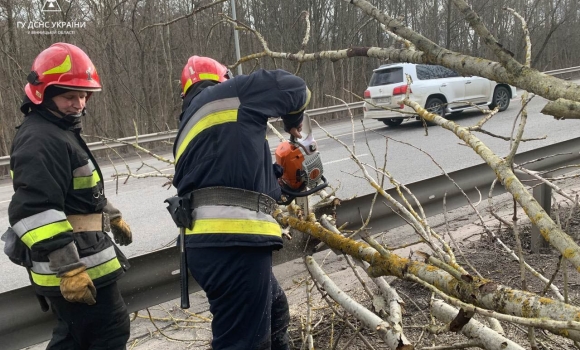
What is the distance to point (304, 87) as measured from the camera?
249 cm

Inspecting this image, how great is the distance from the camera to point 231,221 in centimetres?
236

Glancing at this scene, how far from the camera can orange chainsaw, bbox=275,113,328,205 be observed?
2.78m

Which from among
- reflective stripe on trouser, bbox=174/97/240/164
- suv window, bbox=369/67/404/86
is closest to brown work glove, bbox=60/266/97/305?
reflective stripe on trouser, bbox=174/97/240/164

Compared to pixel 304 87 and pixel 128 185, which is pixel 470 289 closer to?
pixel 304 87

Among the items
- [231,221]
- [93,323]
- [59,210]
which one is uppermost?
[59,210]

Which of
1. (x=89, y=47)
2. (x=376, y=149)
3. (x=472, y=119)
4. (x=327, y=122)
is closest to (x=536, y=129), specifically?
(x=472, y=119)

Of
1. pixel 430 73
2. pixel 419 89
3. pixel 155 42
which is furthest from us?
pixel 155 42

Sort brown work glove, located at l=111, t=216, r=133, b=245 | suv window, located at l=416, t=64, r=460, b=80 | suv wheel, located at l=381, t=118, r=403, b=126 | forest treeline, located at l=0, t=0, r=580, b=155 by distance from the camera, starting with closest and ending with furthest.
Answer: brown work glove, located at l=111, t=216, r=133, b=245 < suv window, located at l=416, t=64, r=460, b=80 < suv wheel, located at l=381, t=118, r=403, b=126 < forest treeline, located at l=0, t=0, r=580, b=155

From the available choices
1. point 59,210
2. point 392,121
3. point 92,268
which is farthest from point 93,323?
point 392,121

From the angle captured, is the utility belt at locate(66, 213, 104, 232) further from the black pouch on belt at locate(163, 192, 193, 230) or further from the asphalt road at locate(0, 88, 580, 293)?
the asphalt road at locate(0, 88, 580, 293)

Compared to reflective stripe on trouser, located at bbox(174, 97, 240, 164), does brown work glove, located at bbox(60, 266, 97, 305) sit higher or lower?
lower

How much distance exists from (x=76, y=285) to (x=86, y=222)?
1.31ft

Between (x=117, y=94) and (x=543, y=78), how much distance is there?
15200 millimetres

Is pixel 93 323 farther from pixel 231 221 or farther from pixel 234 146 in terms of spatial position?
pixel 234 146
